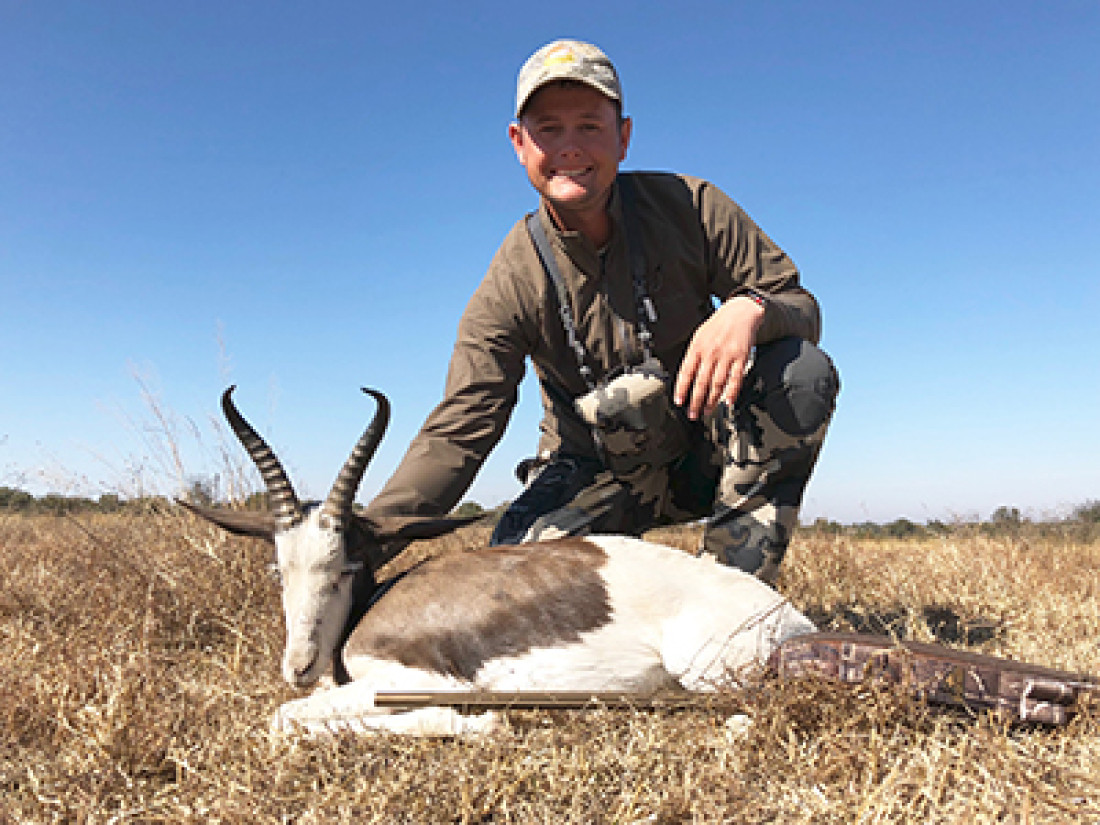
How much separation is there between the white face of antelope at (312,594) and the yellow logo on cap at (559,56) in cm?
228

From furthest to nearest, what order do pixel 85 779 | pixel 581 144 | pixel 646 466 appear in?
pixel 646 466 < pixel 581 144 < pixel 85 779

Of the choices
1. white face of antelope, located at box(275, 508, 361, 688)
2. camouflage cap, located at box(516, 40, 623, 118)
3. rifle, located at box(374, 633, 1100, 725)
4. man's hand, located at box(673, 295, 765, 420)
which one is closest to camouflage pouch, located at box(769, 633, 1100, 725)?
rifle, located at box(374, 633, 1100, 725)

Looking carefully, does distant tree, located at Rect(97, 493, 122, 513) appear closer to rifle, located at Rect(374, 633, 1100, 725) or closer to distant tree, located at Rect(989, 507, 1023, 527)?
rifle, located at Rect(374, 633, 1100, 725)

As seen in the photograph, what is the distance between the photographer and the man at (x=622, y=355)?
3.61 m

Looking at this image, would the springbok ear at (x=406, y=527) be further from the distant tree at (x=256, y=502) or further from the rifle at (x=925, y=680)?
the distant tree at (x=256, y=502)

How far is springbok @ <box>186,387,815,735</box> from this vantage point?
2678 mm

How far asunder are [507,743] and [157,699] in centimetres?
141

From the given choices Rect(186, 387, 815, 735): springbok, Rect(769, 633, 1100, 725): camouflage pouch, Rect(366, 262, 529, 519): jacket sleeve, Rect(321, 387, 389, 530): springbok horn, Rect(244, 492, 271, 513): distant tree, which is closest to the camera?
Rect(769, 633, 1100, 725): camouflage pouch

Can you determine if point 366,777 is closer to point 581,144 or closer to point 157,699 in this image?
point 157,699

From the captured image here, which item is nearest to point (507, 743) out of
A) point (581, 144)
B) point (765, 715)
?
point (765, 715)

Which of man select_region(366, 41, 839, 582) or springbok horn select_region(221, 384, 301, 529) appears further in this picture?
man select_region(366, 41, 839, 582)

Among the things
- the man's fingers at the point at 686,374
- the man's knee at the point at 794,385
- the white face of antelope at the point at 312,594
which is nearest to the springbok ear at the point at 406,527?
the white face of antelope at the point at 312,594

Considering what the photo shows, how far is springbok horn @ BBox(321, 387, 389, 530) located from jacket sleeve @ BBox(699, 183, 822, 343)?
1.98m

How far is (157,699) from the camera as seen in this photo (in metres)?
2.92
